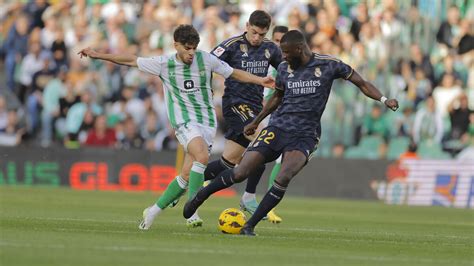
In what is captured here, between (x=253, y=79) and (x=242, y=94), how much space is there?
1952 millimetres

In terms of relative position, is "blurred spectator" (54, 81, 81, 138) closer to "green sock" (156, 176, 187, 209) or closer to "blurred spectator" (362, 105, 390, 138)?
"blurred spectator" (362, 105, 390, 138)

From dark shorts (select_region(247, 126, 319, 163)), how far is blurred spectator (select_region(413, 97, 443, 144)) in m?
12.8

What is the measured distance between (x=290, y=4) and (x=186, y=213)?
15273 mm

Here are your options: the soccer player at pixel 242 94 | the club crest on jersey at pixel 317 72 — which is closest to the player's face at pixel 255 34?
the soccer player at pixel 242 94

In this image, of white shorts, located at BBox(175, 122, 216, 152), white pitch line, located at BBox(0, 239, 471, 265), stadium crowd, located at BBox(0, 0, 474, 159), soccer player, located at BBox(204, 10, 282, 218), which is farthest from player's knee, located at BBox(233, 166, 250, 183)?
stadium crowd, located at BBox(0, 0, 474, 159)

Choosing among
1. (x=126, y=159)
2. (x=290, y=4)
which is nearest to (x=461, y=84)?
(x=290, y=4)

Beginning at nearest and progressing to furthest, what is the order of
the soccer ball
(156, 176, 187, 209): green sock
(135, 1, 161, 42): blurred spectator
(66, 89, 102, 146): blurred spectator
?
the soccer ball < (156, 176, 187, 209): green sock < (66, 89, 102, 146): blurred spectator < (135, 1, 161, 42): blurred spectator

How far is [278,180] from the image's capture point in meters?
12.4

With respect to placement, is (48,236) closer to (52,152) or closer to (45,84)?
(52,152)

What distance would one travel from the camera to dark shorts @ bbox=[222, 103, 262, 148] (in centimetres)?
1527

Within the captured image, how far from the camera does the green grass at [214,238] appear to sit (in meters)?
9.74

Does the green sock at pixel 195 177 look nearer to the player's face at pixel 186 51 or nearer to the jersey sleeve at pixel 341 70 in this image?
the player's face at pixel 186 51

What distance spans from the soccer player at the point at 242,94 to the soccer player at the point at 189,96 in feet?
4.83

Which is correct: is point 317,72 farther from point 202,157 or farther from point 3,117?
point 3,117
